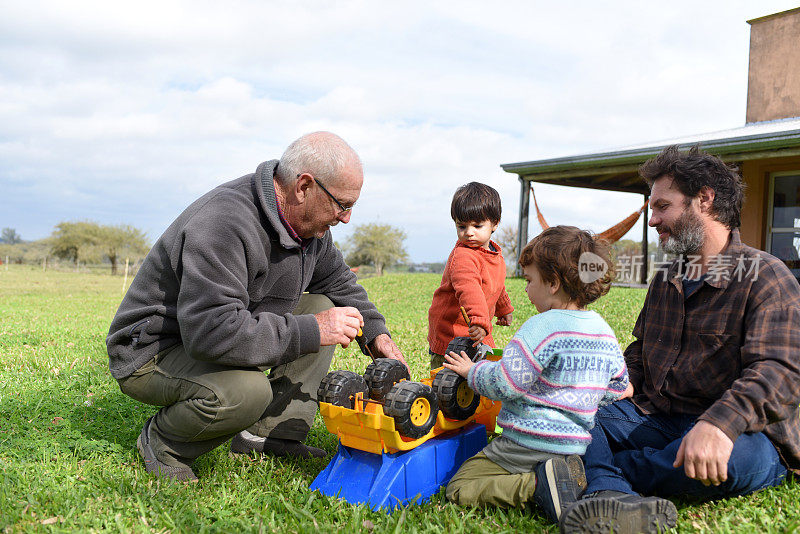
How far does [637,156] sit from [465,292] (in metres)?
8.44

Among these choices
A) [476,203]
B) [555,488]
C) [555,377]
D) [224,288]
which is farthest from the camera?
[476,203]

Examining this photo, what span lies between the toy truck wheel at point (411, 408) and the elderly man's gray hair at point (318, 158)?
97 cm

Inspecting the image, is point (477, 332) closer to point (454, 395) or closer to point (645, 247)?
point (454, 395)

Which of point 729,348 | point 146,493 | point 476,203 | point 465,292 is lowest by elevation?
point 146,493

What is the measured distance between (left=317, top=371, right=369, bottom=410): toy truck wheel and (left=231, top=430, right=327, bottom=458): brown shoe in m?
0.66

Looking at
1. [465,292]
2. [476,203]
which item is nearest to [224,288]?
[465,292]

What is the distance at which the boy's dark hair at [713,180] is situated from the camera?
2.70m

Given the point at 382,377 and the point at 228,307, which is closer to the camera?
the point at 228,307

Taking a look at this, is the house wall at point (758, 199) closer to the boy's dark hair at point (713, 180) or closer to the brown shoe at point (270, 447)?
the boy's dark hair at point (713, 180)

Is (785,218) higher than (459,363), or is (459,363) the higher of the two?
(785,218)

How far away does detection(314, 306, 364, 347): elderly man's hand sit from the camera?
107 inches

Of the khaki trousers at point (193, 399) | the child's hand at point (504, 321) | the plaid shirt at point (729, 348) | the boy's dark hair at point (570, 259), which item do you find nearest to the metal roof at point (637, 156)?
the child's hand at point (504, 321)

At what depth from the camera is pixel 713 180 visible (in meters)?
2.69

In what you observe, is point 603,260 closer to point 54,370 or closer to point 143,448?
point 143,448
